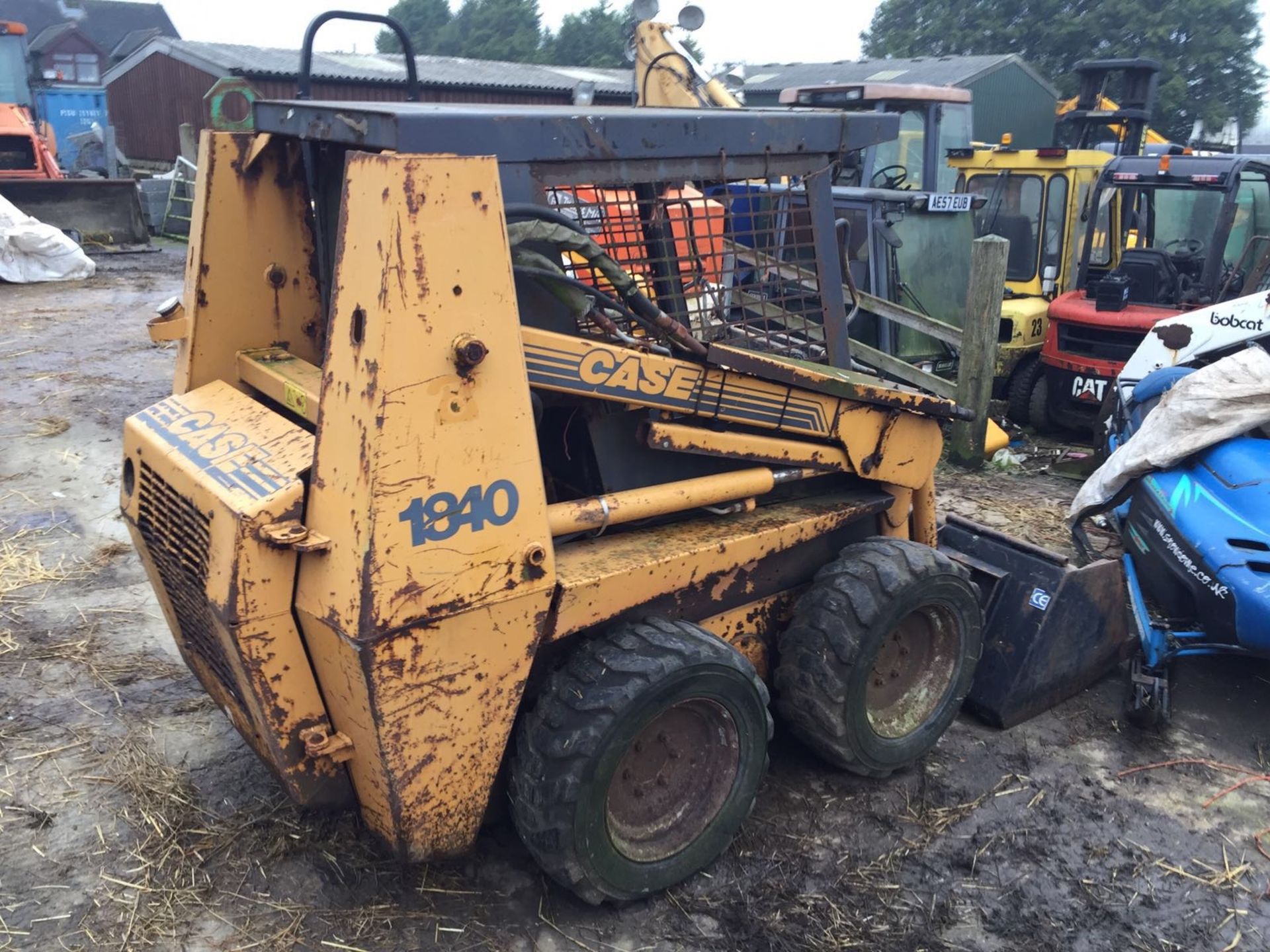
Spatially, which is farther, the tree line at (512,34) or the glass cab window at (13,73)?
the tree line at (512,34)

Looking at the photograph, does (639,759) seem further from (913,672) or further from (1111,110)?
(1111,110)

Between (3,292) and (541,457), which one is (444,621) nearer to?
(541,457)

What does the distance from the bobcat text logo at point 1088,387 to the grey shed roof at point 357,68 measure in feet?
64.7

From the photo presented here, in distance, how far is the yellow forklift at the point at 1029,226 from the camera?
8.51 metres

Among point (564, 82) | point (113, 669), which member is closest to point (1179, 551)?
point (113, 669)

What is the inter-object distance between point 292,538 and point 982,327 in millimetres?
5607

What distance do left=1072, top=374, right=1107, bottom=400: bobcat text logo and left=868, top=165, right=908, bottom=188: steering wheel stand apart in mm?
2786

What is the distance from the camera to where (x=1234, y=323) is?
5.58 metres

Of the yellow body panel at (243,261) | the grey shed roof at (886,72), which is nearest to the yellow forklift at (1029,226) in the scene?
the yellow body panel at (243,261)

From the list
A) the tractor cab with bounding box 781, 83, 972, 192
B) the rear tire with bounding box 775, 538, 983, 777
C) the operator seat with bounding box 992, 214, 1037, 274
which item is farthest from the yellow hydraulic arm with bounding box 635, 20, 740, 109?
the rear tire with bounding box 775, 538, 983, 777

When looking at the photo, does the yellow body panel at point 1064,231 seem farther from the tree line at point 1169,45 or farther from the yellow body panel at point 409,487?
the tree line at point 1169,45

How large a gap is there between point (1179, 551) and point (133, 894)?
12.9ft

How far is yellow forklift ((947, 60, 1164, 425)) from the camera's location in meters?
8.51

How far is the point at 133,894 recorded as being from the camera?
2971 mm
